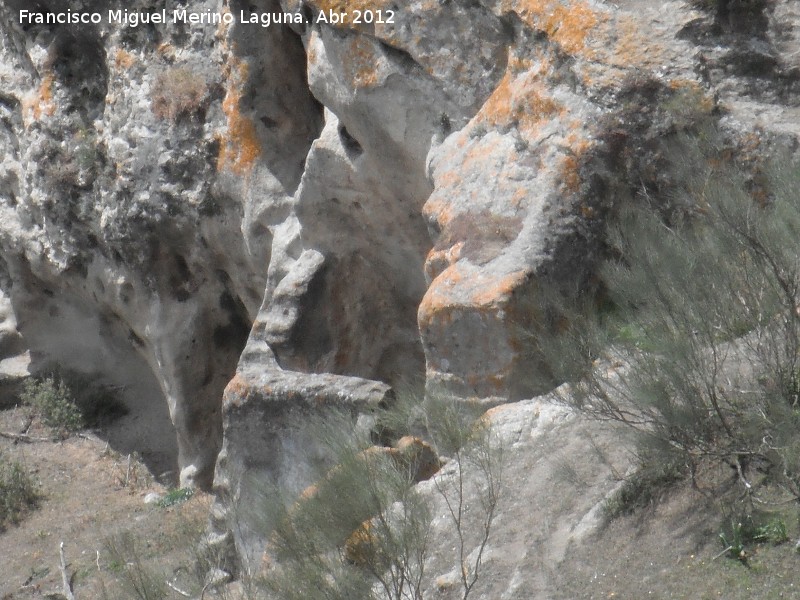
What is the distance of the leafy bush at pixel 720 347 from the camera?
4.32 metres

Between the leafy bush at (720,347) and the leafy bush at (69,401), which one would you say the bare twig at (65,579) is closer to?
the leafy bush at (69,401)

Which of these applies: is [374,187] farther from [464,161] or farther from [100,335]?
[100,335]

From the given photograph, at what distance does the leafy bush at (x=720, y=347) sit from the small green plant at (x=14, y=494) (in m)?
6.84

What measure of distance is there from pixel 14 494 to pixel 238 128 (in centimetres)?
413

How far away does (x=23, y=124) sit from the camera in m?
11.5

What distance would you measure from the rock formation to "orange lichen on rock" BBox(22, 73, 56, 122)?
35 mm

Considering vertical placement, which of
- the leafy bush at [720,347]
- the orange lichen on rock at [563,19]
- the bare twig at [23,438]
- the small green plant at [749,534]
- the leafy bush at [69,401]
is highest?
the orange lichen on rock at [563,19]

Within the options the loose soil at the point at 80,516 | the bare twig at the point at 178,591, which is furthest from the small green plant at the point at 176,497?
the bare twig at the point at 178,591

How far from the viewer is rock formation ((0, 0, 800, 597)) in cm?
608

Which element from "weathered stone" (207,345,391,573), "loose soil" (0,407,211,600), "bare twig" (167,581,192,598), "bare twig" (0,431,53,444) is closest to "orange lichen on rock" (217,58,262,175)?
"weathered stone" (207,345,391,573)

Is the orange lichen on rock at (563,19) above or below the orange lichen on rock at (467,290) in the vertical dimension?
above

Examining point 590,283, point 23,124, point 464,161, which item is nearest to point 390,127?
point 464,161

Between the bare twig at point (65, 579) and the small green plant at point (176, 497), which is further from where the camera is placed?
the small green plant at point (176, 497)

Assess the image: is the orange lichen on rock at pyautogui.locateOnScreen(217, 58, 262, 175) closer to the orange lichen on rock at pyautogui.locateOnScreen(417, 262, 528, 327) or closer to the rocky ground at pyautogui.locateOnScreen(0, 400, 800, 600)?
the orange lichen on rock at pyautogui.locateOnScreen(417, 262, 528, 327)
